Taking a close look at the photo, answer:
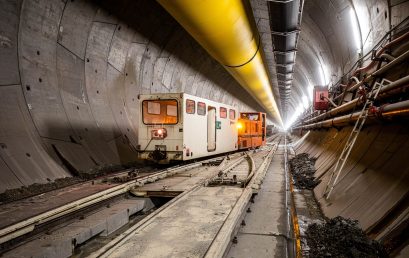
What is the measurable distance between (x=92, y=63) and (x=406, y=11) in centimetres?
906

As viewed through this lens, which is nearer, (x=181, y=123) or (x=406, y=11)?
(x=406, y=11)

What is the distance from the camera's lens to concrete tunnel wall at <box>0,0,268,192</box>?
7.30 m

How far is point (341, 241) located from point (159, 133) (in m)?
7.52

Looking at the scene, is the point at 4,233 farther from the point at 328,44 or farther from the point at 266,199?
the point at 328,44

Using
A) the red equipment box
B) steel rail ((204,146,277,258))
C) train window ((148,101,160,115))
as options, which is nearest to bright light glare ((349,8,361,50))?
the red equipment box

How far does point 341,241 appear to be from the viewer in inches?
141

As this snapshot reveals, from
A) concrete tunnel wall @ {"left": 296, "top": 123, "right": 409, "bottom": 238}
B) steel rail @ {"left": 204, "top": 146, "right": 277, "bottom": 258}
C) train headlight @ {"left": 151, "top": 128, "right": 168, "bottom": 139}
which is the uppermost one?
train headlight @ {"left": 151, "top": 128, "right": 168, "bottom": 139}

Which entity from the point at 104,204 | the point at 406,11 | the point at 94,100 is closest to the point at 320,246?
the point at 104,204

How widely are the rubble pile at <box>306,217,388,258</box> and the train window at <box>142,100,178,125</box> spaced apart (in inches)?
273

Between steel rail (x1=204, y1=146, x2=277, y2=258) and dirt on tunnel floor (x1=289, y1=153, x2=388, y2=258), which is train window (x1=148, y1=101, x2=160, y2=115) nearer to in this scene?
steel rail (x1=204, y1=146, x2=277, y2=258)

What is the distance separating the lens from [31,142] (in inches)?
298

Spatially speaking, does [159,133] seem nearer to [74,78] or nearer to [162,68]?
[74,78]

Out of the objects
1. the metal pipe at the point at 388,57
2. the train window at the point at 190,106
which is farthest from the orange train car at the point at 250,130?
the metal pipe at the point at 388,57

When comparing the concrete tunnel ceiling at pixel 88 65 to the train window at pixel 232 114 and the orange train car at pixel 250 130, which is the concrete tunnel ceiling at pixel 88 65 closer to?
the train window at pixel 232 114
